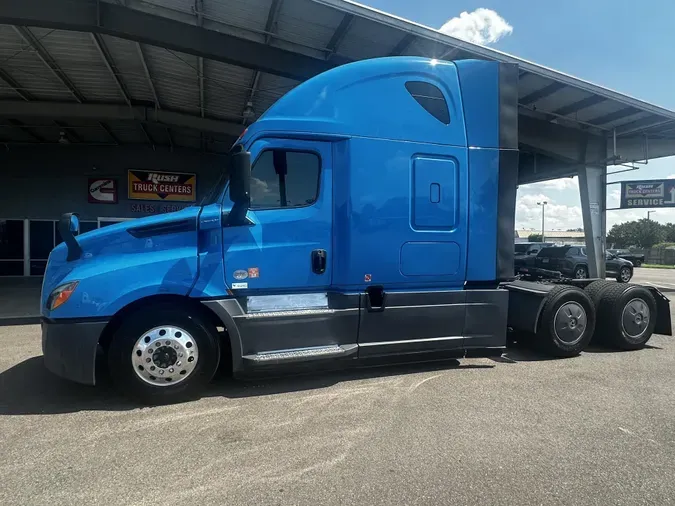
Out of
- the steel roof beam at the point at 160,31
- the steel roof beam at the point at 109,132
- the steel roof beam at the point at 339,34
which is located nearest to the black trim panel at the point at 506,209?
the steel roof beam at the point at 339,34

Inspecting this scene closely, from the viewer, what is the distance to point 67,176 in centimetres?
1658

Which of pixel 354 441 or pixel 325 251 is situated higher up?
pixel 325 251

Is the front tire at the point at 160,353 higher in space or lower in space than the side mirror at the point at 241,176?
lower

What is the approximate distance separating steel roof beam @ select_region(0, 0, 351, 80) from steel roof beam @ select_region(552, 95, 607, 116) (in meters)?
6.73

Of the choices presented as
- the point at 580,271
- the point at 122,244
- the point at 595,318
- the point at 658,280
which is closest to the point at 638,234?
the point at 658,280

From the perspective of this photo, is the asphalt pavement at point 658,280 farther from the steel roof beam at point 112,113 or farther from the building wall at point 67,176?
the building wall at point 67,176

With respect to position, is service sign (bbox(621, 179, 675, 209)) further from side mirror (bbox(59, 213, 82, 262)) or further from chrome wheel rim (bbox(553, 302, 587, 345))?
side mirror (bbox(59, 213, 82, 262))

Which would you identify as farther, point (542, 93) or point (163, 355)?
point (542, 93)

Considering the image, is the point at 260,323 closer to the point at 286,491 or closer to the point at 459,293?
the point at 286,491

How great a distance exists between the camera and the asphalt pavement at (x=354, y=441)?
2.83 metres

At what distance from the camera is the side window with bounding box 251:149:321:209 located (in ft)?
14.8

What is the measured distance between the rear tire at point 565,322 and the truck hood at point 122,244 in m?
4.63

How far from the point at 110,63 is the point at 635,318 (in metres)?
11.8

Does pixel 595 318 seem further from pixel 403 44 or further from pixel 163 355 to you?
pixel 403 44
